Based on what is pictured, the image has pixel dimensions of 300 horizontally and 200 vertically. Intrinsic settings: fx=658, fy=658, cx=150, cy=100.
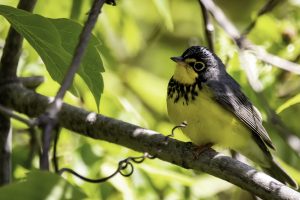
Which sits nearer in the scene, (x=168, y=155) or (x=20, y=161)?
(x=168, y=155)

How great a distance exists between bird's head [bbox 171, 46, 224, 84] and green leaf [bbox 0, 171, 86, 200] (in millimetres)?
2368

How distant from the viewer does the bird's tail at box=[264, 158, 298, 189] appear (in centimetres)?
387

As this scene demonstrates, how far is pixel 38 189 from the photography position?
5.41 ft

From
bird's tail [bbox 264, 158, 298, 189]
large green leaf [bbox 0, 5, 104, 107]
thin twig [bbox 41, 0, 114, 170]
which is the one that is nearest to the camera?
thin twig [bbox 41, 0, 114, 170]

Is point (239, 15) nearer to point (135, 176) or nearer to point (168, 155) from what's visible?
point (135, 176)

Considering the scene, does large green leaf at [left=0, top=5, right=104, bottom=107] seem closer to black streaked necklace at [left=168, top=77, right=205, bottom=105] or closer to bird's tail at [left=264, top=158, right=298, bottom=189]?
black streaked necklace at [left=168, top=77, right=205, bottom=105]

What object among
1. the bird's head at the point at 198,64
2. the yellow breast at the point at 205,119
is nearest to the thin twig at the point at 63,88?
the yellow breast at the point at 205,119

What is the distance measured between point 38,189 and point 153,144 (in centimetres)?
117

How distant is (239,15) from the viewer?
267 inches

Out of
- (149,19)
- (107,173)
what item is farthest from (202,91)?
(149,19)

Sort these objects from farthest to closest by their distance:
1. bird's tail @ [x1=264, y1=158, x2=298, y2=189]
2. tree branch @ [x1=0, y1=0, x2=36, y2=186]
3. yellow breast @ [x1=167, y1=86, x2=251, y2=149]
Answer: bird's tail @ [x1=264, y1=158, x2=298, y2=189] → yellow breast @ [x1=167, y1=86, x2=251, y2=149] → tree branch @ [x1=0, y1=0, x2=36, y2=186]

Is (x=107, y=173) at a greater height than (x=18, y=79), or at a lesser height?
lesser

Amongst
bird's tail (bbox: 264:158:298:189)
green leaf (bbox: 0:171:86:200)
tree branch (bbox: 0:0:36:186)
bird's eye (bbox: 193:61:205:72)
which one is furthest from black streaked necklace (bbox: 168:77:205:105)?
green leaf (bbox: 0:171:86:200)

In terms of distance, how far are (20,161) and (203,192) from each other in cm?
114
